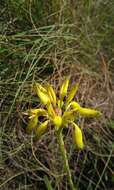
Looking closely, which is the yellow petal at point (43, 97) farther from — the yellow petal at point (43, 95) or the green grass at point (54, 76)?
the green grass at point (54, 76)

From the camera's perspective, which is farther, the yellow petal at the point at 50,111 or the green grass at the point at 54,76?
the green grass at the point at 54,76

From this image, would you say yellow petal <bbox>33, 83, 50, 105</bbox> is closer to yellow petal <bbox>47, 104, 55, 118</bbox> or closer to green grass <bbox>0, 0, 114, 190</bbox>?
yellow petal <bbox>47, 104, 55, 118</bbox>

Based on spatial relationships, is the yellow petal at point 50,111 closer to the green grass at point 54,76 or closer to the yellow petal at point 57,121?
the yellow petal at point 57,121

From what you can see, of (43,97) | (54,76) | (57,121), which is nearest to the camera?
(57,121)

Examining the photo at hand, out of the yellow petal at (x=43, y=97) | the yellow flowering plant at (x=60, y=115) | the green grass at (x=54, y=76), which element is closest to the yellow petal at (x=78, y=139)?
the yellow flowering plant at (x=60, y=115)

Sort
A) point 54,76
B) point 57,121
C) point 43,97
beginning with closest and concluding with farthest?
point 57,121
point 43,97
point 54,76

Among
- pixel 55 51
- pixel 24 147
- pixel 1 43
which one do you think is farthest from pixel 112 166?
pixel 1 43

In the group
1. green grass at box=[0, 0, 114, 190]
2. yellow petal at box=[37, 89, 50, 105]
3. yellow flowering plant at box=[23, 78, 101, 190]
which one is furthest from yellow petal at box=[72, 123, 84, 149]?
green grass at box=[0, 0, 114, 190]

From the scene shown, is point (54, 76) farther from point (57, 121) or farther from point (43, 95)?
point (57, 121)

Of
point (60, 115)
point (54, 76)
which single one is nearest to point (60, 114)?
point (60, 115)

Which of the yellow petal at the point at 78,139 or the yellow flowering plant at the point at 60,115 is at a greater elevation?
the yellow flowering plant at the point at 60,115
